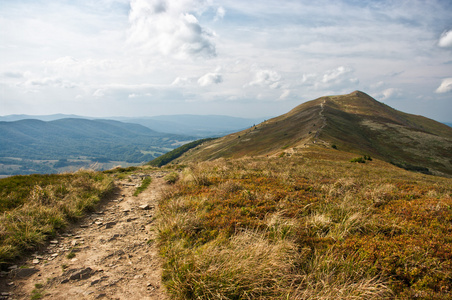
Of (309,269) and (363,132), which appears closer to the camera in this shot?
(309,269)

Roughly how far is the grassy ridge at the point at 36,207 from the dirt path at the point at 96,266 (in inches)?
19.0

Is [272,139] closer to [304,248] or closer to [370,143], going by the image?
[370,143]

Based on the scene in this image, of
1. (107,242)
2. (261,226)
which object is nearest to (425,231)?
(261,226)

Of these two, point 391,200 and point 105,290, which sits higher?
point 391,200

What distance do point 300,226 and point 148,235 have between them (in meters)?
5.31

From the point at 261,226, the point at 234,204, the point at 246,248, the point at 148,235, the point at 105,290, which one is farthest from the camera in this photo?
the point at 234,204

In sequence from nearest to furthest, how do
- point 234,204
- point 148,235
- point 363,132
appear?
point 148,235, point 234,204, point 363,132

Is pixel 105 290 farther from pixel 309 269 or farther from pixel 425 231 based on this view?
pixel 425 231

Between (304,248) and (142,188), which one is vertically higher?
(304,248)

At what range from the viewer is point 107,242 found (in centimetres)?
714

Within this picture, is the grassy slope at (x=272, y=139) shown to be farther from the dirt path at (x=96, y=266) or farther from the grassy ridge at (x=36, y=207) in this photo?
the dirt path at (x=96, y=266)

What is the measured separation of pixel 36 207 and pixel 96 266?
4646 millimetres

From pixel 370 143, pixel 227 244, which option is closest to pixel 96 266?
pixel 227 244

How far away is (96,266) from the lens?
19.0ft
